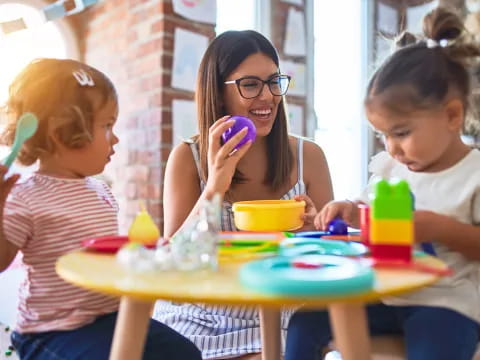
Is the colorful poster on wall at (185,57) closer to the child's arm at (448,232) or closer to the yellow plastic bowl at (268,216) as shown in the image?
the yellow plastic bowl at (268,216)

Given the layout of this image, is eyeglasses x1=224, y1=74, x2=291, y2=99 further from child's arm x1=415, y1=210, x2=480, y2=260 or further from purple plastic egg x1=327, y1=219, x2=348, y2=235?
child's arm x1=415, y1=210, x2=480, y2=260

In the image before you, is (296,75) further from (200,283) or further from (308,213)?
(200,283)

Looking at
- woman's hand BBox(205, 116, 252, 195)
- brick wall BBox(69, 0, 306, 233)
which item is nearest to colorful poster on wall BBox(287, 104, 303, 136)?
brick wall BBox(69, 0, 306, 233)

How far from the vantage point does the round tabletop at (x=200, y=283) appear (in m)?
0.46

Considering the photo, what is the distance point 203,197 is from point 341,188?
2044 mm

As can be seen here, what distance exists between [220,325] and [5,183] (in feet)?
1.83

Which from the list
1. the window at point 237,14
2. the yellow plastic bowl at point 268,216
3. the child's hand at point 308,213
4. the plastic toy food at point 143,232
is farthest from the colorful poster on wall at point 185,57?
the plastic toy food at point 143,232

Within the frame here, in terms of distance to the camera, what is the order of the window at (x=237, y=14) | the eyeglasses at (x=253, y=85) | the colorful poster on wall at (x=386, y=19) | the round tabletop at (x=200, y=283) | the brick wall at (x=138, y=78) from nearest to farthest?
the round tabletop at (x=200, y=283), the eyeglasses at (x=253, y=85), the brick wall at (x=138, y=78), the window at (x=237, y=14), the colorful poster on wall at (x=386, y=19)

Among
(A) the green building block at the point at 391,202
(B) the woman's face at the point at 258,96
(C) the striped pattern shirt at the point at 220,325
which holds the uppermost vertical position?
(B) the woman's face at the point at 258,96

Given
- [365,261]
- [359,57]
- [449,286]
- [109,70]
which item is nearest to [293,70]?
[359,57]

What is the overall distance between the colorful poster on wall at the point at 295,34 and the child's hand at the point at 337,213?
5.75 feet

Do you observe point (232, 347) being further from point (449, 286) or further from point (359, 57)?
point (359, 57)

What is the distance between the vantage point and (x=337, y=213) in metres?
0.86

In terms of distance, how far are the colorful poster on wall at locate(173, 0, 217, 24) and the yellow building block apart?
60.3 inches
